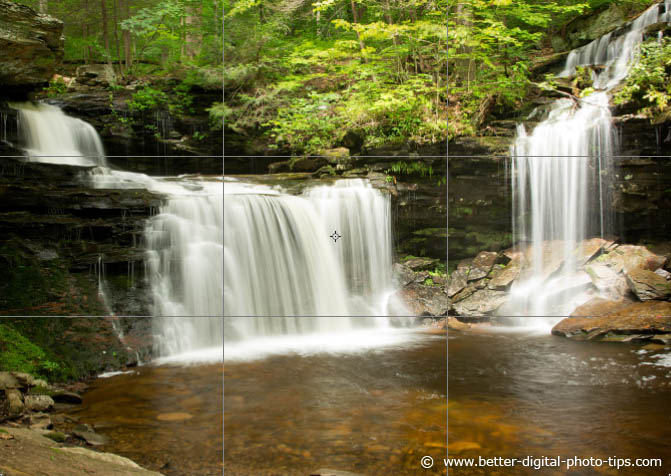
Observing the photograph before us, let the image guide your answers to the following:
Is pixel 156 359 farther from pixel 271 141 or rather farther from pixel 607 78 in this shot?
pixel 607 78

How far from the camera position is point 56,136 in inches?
139

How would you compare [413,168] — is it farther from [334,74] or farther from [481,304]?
[481,304]

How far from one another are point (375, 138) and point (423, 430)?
2107 mm

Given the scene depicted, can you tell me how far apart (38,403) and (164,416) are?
86cm

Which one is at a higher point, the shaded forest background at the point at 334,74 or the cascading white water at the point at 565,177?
the shaded forest background at the point at 334,74

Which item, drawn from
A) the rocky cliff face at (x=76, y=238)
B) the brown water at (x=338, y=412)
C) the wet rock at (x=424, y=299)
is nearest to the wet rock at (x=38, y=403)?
the rocky cliff face at (x=76, y=238)

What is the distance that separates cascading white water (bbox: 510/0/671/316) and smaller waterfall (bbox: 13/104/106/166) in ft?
10.4

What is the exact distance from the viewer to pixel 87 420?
10.5 feet

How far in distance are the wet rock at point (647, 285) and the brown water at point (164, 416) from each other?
3.07 m

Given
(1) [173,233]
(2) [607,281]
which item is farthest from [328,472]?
(2) [607,281]

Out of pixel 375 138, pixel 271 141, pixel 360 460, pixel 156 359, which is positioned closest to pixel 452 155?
pixel 375 138

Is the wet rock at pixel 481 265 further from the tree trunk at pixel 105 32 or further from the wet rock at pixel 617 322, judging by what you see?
the tree trunk at pixel 105 32

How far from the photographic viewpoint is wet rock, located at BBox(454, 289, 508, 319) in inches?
136

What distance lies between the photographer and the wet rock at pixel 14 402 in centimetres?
321
